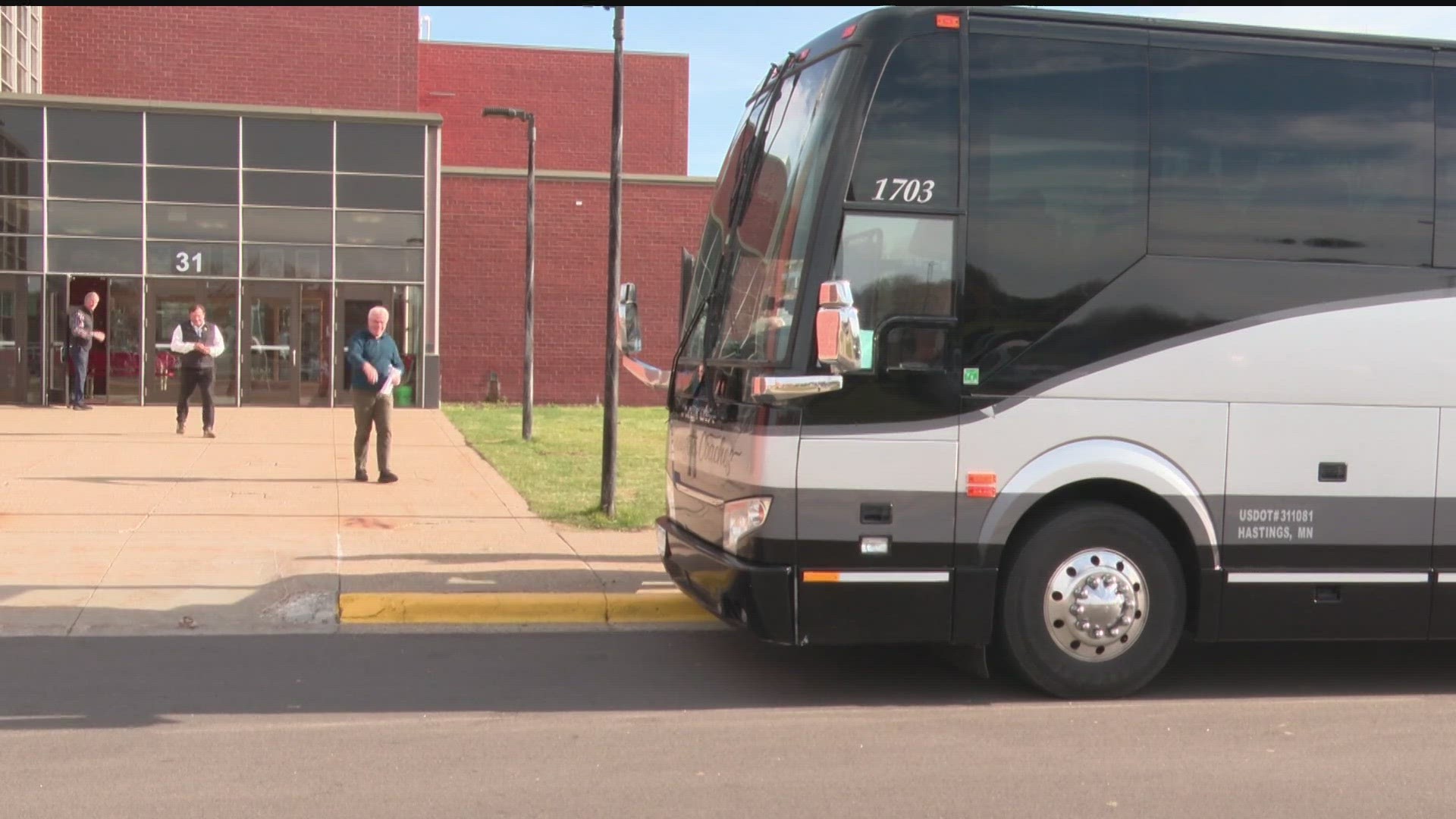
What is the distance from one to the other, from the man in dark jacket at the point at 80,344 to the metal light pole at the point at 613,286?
13.5m

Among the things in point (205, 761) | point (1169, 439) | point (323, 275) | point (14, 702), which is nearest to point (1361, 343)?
point (1169, 439)

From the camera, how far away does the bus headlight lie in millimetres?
6344

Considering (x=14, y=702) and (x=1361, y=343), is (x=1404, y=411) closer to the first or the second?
(x=1361, y=343)

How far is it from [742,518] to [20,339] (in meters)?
22.4

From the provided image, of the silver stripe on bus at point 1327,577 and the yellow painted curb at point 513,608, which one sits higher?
the silver stripe on bus at point 1327,577

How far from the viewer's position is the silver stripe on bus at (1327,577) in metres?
6.72

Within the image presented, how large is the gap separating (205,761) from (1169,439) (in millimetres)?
4443

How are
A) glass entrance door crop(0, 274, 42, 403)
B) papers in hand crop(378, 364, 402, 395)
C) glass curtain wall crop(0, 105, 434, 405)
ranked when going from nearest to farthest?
papers in hand crop(378, 364, 402, 395), glass entrance door crop(0, 274, 42, 403), glass curtain wall crop(0, 105, 434, 405)

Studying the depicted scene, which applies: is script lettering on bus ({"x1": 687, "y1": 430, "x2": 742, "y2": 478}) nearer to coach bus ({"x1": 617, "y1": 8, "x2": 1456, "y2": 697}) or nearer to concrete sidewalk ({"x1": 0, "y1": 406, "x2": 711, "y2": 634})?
coach bus ({"x1": 617, "y1": 8, "x2": 1456, "y2": 697})

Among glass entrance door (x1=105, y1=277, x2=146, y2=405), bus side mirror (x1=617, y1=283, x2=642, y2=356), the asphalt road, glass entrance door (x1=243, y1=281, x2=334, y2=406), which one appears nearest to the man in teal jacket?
the asphalt road

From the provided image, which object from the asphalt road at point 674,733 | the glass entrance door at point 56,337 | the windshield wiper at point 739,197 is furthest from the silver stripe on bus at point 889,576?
the glass entrance door at point 56,337

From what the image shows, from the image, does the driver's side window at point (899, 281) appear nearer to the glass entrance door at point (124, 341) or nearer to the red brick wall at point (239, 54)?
the glass entrance door at point (124, 341)

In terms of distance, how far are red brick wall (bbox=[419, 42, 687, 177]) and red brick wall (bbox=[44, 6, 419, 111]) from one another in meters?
5.90

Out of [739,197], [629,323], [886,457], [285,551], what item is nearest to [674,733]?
[886,457]
